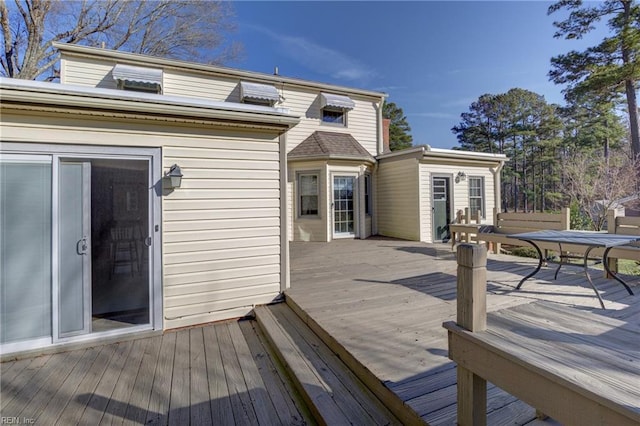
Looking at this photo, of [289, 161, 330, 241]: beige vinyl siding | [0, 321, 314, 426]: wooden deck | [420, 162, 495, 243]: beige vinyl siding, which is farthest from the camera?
[289, 161, 330, 241]: beige vinyl siding

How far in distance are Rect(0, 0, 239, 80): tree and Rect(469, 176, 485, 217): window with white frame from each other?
12308 millimetres

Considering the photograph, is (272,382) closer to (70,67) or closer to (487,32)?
(70,67)

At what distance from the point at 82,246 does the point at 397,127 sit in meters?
26.4

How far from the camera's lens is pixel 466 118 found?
77.8 feet

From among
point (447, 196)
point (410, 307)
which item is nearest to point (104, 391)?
point (410, 307)

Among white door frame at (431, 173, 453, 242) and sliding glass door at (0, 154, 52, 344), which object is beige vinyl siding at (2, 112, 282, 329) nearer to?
sliding glass door at (0, 154, 52, 344)

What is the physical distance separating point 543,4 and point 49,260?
18.1 metres

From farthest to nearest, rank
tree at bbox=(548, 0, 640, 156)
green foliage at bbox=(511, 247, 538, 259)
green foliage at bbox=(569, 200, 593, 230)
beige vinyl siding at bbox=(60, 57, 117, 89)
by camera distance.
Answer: tree at bbox=(548, 0, 640, 156)
green foliage at bbox=(569, 200, 593, 230)
green foliage at bbox=(511, 247, 538, 259)
beige vinyl siding at bbox=(60, 57, 117, 89)

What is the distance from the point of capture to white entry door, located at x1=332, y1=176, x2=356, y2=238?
347 inches

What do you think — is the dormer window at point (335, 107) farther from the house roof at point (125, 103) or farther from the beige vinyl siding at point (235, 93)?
the house roof at point (125, 103)

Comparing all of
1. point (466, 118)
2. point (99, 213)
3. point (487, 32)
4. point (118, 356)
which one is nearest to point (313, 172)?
point (99, 213)

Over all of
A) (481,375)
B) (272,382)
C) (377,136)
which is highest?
(377,136)

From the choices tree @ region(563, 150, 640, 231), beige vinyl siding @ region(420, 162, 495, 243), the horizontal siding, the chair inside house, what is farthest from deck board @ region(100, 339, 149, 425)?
tree @ region(563, 150, 640, 231)

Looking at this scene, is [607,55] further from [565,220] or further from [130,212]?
[130,212]
